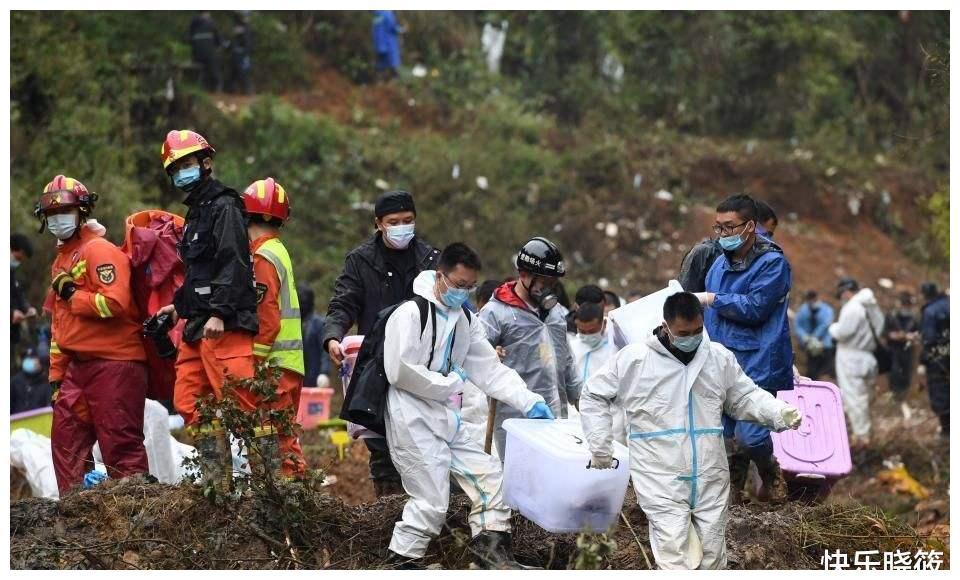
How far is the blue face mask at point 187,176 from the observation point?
7453 millimetres

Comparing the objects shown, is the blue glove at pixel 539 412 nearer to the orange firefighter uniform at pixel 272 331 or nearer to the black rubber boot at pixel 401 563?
the black rubber boot at pixel 401 563

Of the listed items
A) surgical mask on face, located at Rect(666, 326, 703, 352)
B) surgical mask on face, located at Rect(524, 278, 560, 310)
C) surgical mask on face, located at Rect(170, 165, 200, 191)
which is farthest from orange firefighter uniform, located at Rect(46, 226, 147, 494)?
surgical mask on face, located at Rect(666, 326, 703, 352)

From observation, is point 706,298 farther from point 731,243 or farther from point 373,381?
point 373,381

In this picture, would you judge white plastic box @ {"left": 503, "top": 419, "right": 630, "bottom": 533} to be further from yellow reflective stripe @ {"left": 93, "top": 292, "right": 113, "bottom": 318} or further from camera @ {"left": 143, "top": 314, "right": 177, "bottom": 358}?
yellow reflective stripe @ {"left": 93, "top": 292, "right": 113, "bottom": 318}

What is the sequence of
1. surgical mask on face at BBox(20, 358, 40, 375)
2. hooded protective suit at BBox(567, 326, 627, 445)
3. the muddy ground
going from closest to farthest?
the muddy ground
hooded protective suit at BBox(567, 326, 627, 445)
surgical mask on face at BBox(20, 358, 40, 375)

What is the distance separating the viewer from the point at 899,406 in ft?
58.2

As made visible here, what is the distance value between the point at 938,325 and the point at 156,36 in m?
13.8

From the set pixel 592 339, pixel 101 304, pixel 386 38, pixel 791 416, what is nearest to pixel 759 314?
pixel 791 416

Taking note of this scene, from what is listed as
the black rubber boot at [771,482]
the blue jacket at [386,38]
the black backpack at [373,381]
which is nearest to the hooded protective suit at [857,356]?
the black rubber boot at [771,482]

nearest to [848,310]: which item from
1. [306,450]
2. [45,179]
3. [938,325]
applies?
[938,325]

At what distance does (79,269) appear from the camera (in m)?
7.84

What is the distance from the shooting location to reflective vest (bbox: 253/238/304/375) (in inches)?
297

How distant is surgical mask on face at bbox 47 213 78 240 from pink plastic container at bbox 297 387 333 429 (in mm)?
4883

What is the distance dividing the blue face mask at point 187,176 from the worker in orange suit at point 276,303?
33 cm
